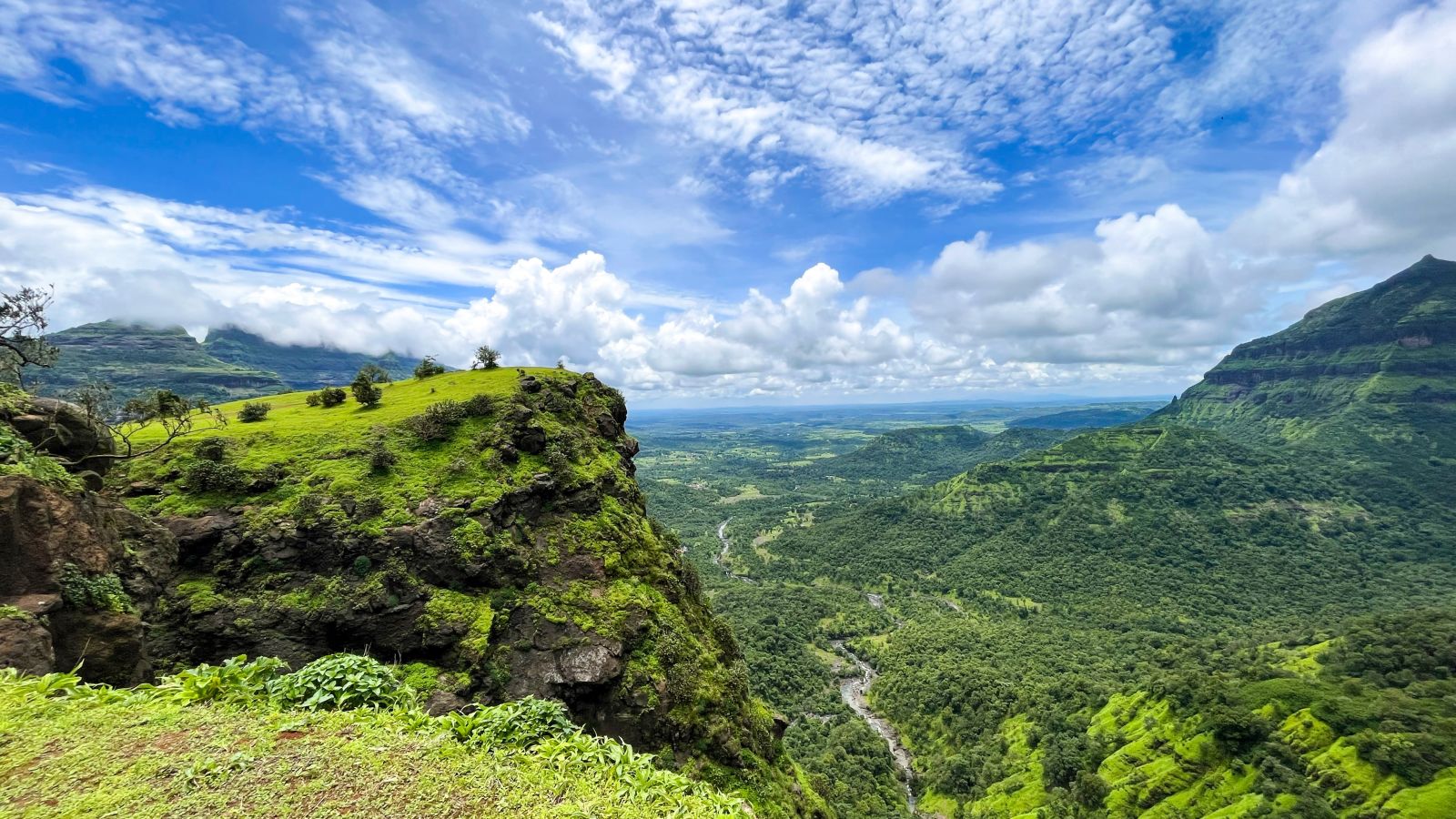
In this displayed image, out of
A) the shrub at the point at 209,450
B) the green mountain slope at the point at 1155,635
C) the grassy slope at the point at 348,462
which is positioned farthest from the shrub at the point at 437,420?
the green mountain slope at the point at 1155,635

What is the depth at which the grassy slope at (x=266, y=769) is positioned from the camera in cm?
634

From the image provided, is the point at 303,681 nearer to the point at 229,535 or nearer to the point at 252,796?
the point at 252,796

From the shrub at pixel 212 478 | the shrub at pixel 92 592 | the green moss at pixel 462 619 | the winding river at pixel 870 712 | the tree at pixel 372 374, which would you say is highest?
the tree at pixel 372 374

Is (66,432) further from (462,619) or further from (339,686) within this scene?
(339,686)

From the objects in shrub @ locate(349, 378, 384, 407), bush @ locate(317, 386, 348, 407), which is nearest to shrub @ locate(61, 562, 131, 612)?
shrub @ locate(349, 378, 384, 407)

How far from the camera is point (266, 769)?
6945 mm

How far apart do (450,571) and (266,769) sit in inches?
845

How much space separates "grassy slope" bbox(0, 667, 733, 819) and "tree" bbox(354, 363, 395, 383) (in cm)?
3750

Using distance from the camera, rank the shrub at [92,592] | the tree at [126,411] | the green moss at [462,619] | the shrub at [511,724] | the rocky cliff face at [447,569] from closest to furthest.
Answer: the shrub at [511,724] < the shrub at [92,592] < the tree at [126,411] < the rocky cliff face at [447,569] < the green moss at [462,619]

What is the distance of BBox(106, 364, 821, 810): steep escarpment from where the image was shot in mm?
22844

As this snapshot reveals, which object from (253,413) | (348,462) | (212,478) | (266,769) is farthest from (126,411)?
(266,769)

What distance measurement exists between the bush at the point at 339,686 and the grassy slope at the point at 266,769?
1.65 feet

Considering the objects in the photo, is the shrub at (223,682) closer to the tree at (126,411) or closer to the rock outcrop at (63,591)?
the rock outcrop at (63,591)

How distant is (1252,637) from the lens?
309 ft
